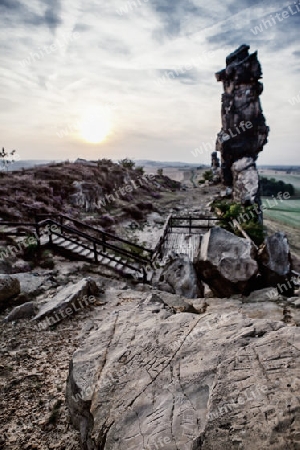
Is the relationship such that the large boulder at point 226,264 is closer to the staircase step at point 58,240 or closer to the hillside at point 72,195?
the staircase step at point 58,240

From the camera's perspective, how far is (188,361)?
11.4 feet

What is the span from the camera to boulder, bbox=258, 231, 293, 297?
34.9ft

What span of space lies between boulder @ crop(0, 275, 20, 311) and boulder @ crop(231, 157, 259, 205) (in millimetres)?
26593

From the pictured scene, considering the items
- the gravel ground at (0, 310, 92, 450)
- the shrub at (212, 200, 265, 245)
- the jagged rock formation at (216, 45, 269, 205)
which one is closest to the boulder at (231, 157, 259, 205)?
the jagged rock formation at (216, 45, 269, 205)

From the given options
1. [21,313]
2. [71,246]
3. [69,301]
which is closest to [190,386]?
[69,301]

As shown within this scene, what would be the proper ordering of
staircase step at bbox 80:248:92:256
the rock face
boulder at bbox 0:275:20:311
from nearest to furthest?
the rock face, boulder at bbox 0:275:20:311, staircase step at bbox 80:248:92:256

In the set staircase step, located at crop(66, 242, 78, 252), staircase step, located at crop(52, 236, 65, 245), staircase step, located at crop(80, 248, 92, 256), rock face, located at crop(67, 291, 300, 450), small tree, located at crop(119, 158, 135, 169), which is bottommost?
staircase step, located at crop(80, 248, 92, 256)

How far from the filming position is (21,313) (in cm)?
668

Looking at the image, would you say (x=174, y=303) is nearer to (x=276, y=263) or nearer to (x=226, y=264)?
(x=226, y=264)

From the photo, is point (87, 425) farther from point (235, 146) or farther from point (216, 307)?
point (235, 146)

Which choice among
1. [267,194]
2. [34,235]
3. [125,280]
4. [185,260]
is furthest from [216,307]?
[267,194]

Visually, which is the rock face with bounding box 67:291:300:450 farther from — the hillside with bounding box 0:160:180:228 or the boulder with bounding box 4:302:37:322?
the hillside with bounding box 0:160:180:228

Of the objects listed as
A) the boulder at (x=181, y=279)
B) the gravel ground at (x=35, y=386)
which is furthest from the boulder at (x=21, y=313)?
the boulder at (x=181, y=279)

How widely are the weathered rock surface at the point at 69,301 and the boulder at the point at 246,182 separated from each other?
25109mm
